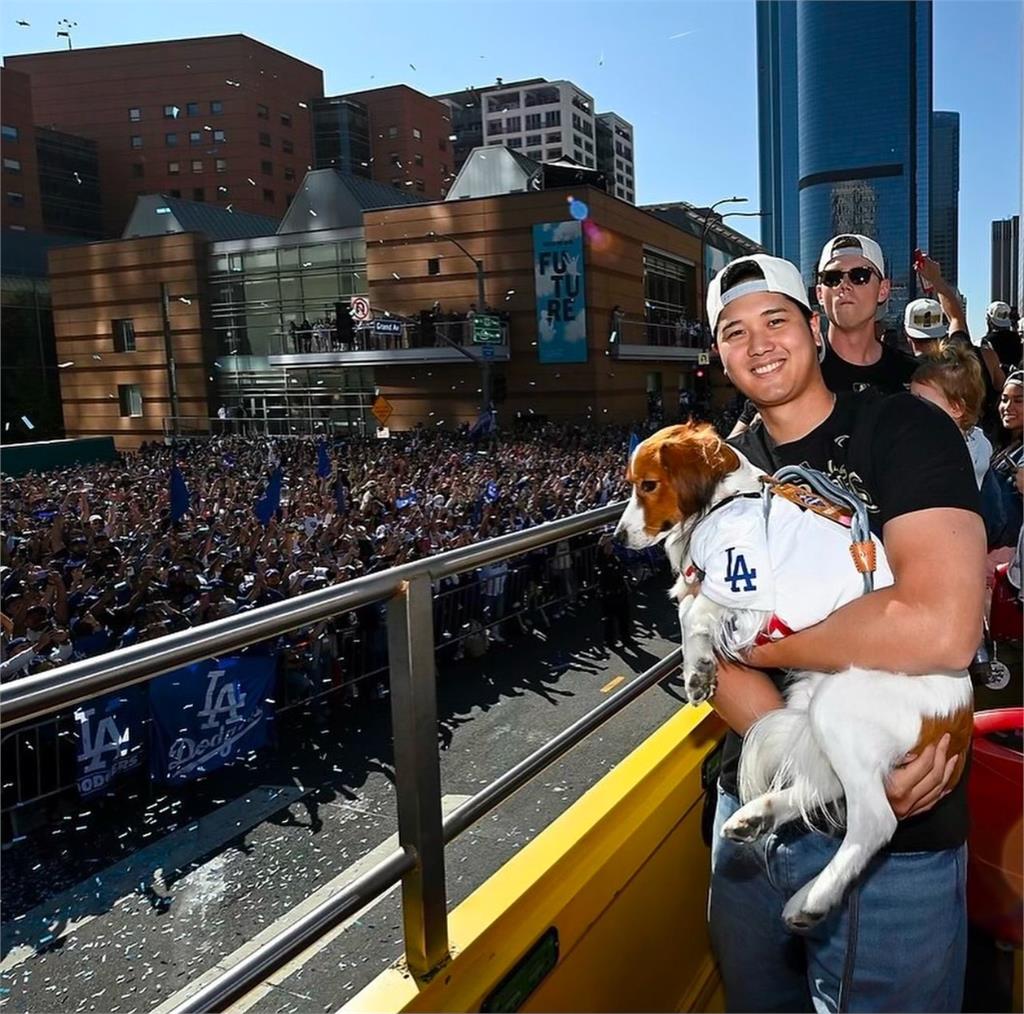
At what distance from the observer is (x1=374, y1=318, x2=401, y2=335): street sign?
35.9 meters

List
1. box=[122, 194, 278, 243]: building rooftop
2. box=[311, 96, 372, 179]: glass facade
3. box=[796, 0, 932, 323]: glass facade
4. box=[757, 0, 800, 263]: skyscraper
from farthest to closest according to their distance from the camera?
box=[311, 96, 372, 179]: glass facade → box=[122, 194, 278, 243]: building rooftop → box=[757, 0, 800, 263]: skyscraper → box=[796, 0, 932, 323]: glass facade

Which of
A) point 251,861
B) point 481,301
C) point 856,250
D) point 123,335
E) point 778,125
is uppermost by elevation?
point 778,125

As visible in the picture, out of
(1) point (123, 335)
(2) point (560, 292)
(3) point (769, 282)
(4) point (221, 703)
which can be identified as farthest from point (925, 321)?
(1) point (123, 335)

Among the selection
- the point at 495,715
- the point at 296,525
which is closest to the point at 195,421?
the point at 296,525

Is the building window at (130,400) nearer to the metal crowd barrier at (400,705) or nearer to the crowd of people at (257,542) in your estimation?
the crowd of people at (257,542)

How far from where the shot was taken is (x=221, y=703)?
481 centimetres

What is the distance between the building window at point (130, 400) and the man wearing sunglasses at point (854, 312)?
47.9 m

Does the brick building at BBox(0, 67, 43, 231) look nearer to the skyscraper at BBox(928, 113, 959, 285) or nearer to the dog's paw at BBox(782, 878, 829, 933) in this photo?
the skyscraper at BBox(928, 113, 959, 285)

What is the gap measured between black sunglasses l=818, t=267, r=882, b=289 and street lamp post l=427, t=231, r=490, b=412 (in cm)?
2938

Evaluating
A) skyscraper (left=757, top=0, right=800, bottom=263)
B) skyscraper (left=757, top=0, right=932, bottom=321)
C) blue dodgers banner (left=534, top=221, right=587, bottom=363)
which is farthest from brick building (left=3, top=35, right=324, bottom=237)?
blue dodgers banner (left=534, top=221, right=587, bottom=363)

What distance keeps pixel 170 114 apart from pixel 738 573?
8900 cm

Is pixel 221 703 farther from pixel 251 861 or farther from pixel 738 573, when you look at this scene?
pixel 738 573

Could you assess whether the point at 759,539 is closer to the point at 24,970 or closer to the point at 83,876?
the point at 24,970

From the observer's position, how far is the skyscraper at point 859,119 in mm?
19447
